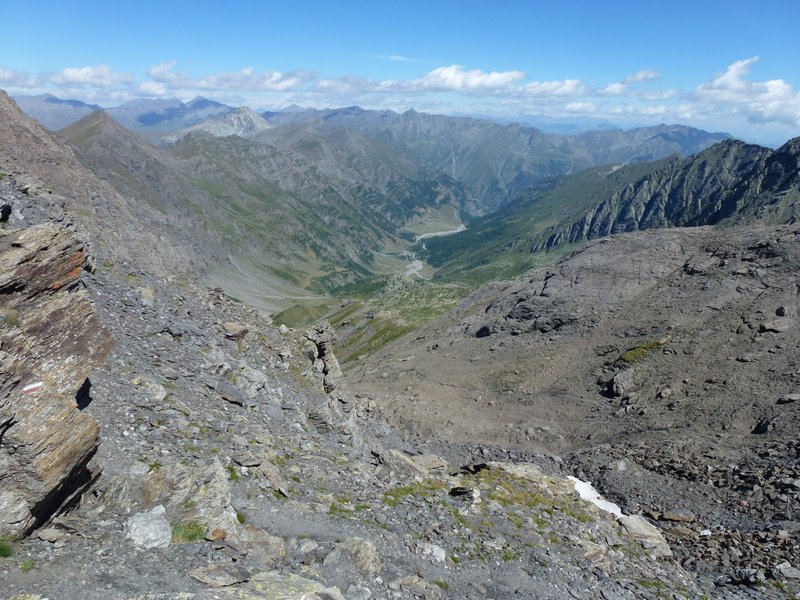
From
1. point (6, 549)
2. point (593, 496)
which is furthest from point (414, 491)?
point (593, 496)

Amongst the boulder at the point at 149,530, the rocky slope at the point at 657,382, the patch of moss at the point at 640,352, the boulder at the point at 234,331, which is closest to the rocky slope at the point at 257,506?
the boulder at the point at 149,530

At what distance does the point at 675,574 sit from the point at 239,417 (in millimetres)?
24469

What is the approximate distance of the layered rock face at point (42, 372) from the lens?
52.6 feet

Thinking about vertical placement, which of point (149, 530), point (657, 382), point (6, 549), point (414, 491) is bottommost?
point (657, 382)

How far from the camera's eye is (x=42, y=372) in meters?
17.8

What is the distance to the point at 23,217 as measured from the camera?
36.3 m

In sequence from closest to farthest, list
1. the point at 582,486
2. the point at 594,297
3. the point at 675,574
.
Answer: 1. the point at 675,574
2. the point at 582,486
3. the point at 594,297

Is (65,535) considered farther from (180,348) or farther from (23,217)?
(23,217)

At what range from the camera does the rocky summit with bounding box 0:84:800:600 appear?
1698 centimetres

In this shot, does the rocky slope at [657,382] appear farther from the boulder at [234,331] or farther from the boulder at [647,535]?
the boulder at [234,331]

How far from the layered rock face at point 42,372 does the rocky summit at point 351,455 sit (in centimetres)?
7

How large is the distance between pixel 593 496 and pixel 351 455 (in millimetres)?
21445

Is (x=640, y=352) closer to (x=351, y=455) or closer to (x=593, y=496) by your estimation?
(x=593, y=496)

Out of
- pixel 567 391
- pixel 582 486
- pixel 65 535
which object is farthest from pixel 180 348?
pixel 567 391
